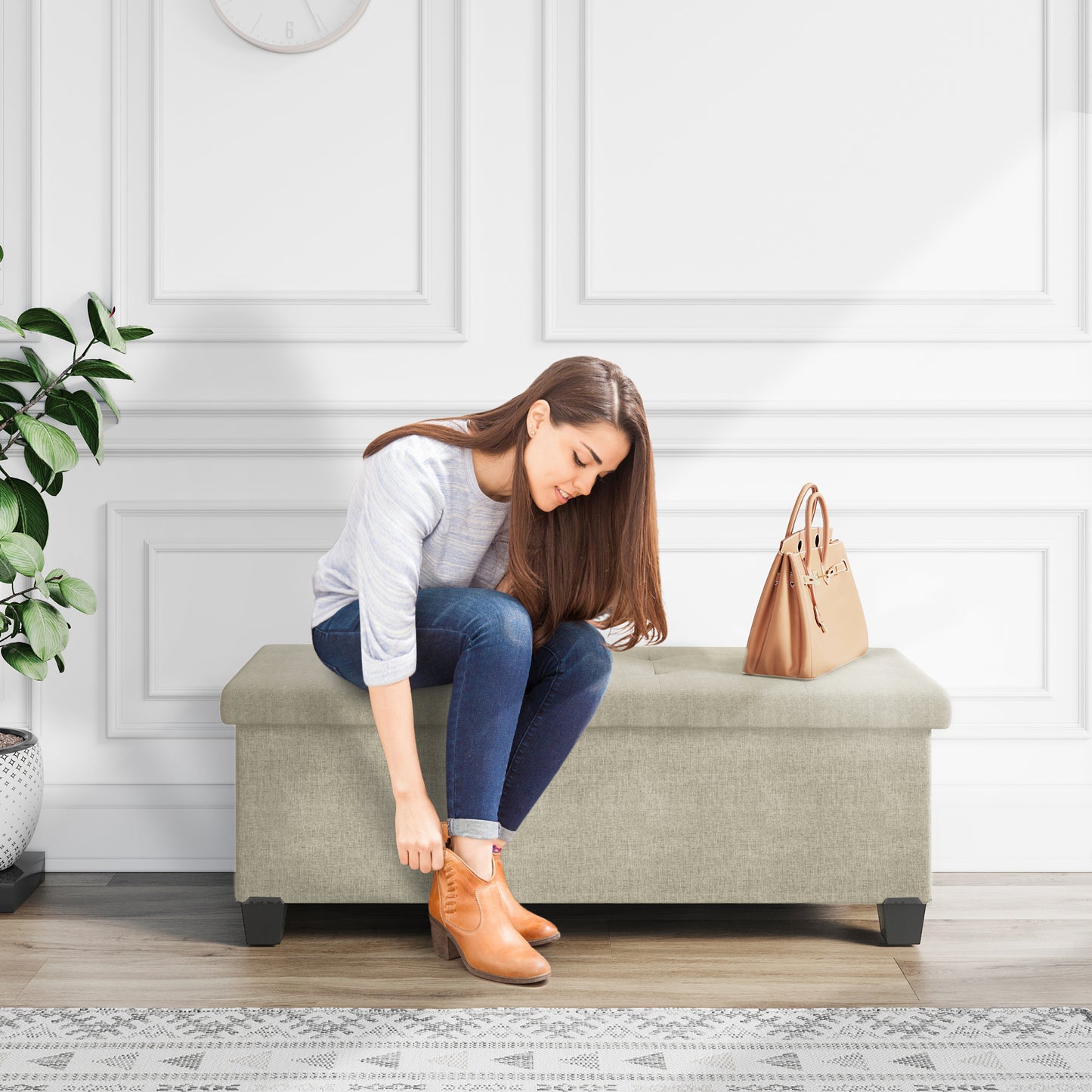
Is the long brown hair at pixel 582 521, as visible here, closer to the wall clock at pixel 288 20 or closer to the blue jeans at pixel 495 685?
the blue jeans at pixel 495 685

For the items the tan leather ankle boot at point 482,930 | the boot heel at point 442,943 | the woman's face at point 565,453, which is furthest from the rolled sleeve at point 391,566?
the boot heel at point 442,943

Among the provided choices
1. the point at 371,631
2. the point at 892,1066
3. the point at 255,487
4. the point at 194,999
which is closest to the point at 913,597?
the point at 892,1066

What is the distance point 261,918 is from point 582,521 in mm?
779

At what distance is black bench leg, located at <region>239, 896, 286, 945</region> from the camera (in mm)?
1650

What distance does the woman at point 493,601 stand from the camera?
4.84 feet

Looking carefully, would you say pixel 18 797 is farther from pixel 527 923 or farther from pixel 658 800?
pixel 658 800

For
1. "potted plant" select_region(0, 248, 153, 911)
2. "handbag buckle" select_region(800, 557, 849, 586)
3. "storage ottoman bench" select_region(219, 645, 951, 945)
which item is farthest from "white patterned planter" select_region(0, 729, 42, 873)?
"handbag buckle" select_region(800, 557, 849, 586)

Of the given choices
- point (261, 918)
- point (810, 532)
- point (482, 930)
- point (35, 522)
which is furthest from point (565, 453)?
point (35, 522)

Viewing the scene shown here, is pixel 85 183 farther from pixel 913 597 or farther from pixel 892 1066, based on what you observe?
pixel 892 1066

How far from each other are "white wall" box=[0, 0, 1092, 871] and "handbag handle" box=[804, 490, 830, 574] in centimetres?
36

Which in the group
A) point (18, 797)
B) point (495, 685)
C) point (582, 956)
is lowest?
point (582, 956)

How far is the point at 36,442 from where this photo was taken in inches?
67.9

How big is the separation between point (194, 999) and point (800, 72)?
1.89 metres

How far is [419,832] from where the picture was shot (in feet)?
4.86
